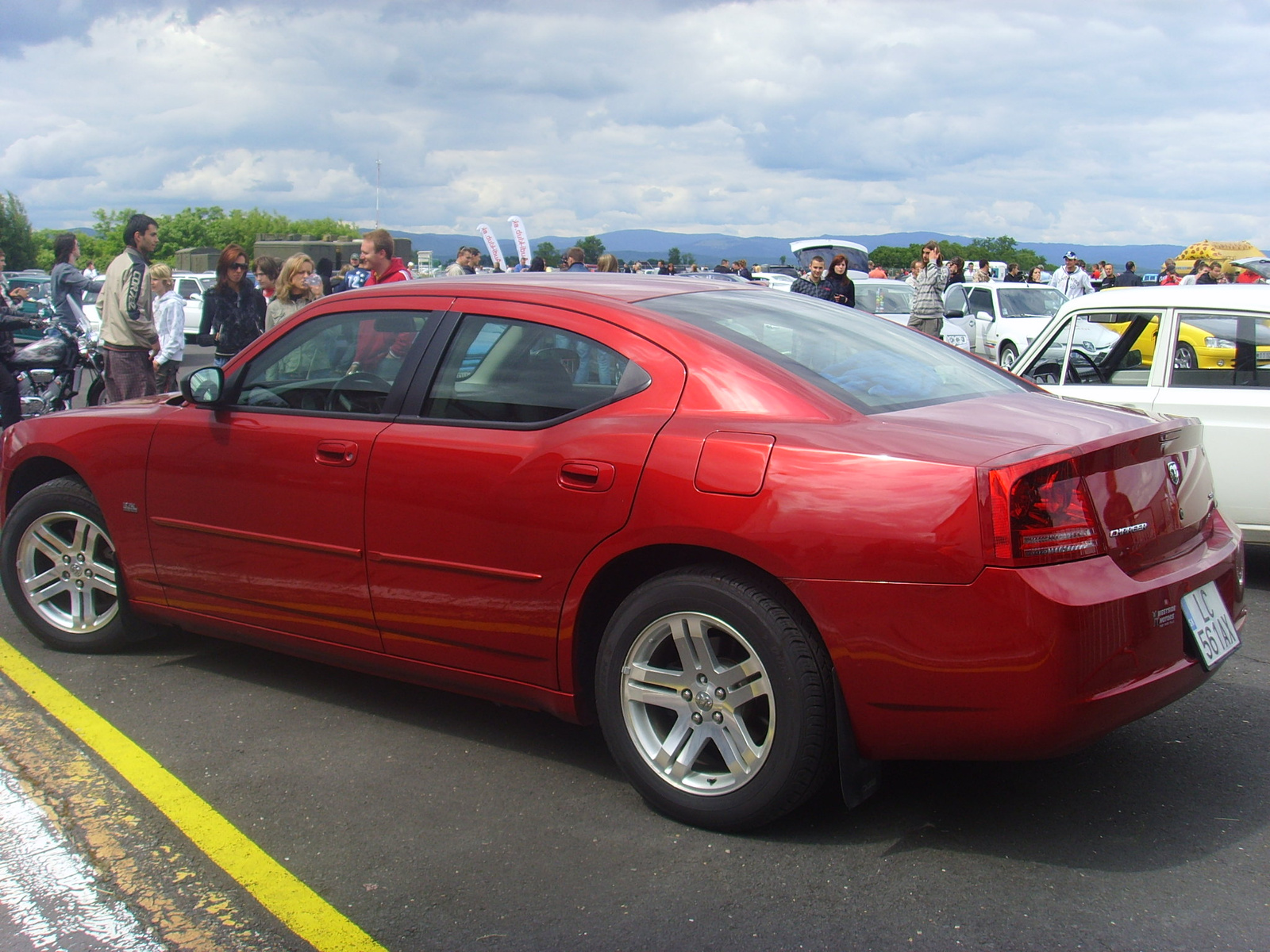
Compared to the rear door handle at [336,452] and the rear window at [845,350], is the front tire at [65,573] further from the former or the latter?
the rear window at [845,350]

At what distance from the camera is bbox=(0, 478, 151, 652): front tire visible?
4926 millimetres

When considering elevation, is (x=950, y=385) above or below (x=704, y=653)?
above

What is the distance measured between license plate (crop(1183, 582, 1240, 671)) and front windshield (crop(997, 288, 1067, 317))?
16.3m

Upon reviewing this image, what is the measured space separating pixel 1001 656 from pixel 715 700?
0.80 metres

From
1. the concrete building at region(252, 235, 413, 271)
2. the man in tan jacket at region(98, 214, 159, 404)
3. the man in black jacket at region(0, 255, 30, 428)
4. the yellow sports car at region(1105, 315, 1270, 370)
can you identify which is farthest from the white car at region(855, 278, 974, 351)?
the concrete building at region(252, 235, 413, 271)

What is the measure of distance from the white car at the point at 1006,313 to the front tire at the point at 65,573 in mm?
15468

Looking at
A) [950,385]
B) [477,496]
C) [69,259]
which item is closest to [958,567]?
[950,385]

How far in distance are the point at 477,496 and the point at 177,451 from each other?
1.53 meters

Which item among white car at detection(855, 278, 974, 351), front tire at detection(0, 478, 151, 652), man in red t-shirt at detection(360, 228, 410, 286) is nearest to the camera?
front tire at detection(0, 478, 151, 652)

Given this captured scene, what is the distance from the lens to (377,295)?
4273 mm

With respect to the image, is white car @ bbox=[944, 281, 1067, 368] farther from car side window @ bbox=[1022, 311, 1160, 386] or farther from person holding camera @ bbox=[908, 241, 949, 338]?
car side window @ bbox=[1022, 311, 1160, 386]

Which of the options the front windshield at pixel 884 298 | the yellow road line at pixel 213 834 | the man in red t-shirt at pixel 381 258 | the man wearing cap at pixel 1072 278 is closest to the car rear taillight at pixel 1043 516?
the yellow road line at pixel 213 834

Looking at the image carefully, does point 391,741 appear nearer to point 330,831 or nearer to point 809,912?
point 330,831

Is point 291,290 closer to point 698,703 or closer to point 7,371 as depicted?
point 7,371
